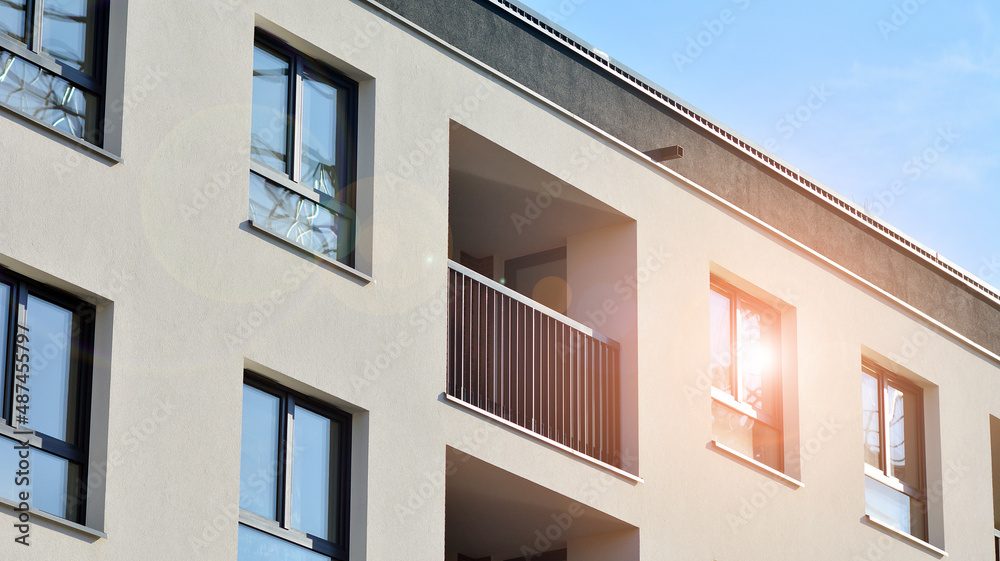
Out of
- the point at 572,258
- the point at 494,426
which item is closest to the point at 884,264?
the point at 572,258

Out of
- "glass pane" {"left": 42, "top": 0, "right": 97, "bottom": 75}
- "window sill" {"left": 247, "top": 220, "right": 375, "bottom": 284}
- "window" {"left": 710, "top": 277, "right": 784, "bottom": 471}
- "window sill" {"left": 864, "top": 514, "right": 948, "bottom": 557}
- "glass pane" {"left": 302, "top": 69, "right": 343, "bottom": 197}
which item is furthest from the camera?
"window sill" {"left": 864, "top": 514, "right": 948, "bottom": 557}

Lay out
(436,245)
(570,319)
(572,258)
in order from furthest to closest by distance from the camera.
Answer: (572,258) → (570,319) → (436,245)

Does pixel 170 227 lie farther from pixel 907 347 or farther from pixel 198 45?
pixel 907 347

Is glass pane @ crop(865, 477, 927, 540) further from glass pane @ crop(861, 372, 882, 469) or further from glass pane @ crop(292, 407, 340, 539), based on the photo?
glass pane @ crop(292, 407, 340, 539)

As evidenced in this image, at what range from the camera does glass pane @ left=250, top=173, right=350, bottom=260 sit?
1207 cm

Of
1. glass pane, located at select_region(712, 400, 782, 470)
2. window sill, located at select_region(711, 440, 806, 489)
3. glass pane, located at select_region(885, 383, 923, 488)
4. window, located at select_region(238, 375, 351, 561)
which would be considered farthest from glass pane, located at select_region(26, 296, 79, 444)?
glass pane, located at select_region(885, 383, 923, 488)

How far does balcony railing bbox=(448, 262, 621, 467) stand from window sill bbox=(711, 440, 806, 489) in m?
1.30

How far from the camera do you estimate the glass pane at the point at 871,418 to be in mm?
18203

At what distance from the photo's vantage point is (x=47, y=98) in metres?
10.7

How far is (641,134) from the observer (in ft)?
53.0

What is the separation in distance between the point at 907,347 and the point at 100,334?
11543 millimetres

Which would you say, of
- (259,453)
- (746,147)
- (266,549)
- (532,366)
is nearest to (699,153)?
(746,147)

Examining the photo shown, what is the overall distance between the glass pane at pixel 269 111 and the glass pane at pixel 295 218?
0.22m

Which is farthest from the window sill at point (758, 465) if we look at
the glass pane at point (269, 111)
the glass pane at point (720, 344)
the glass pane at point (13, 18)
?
the glass pane at point (13, 18)
